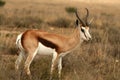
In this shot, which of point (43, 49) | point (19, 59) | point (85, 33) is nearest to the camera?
point (43, 49)

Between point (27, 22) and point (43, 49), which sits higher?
point (43, 49)

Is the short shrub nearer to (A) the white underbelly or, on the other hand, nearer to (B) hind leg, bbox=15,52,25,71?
(B) hind leg, bbox=15,52,25,71

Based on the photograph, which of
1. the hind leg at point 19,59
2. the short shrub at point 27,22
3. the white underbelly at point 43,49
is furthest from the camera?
the short shrub at point 27,22

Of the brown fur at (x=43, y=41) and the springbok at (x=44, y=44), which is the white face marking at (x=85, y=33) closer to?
the springbok at (x=44, y=44)

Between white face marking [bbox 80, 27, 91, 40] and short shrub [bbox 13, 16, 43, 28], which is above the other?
white face marking [bbox 80, 27, 91, 40]

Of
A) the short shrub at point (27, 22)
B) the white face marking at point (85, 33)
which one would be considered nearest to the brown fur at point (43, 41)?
the white face marking at point (85, 33)

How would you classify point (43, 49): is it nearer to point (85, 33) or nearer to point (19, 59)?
point (19, 59)

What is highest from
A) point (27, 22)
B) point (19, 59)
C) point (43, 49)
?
point (43, 49)

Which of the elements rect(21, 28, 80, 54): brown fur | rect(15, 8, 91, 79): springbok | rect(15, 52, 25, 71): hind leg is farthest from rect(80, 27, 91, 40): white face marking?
rect(15, 52, 25, 71): hind leg

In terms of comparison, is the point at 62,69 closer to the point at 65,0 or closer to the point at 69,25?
the point at 69,25

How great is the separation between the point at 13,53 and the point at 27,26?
9704 millimetres

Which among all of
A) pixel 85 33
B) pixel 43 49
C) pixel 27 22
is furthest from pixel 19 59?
pixel 27 22

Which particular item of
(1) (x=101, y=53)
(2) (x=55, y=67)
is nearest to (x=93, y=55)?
(1) (x=101, y=53)

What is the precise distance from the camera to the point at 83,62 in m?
11.0
